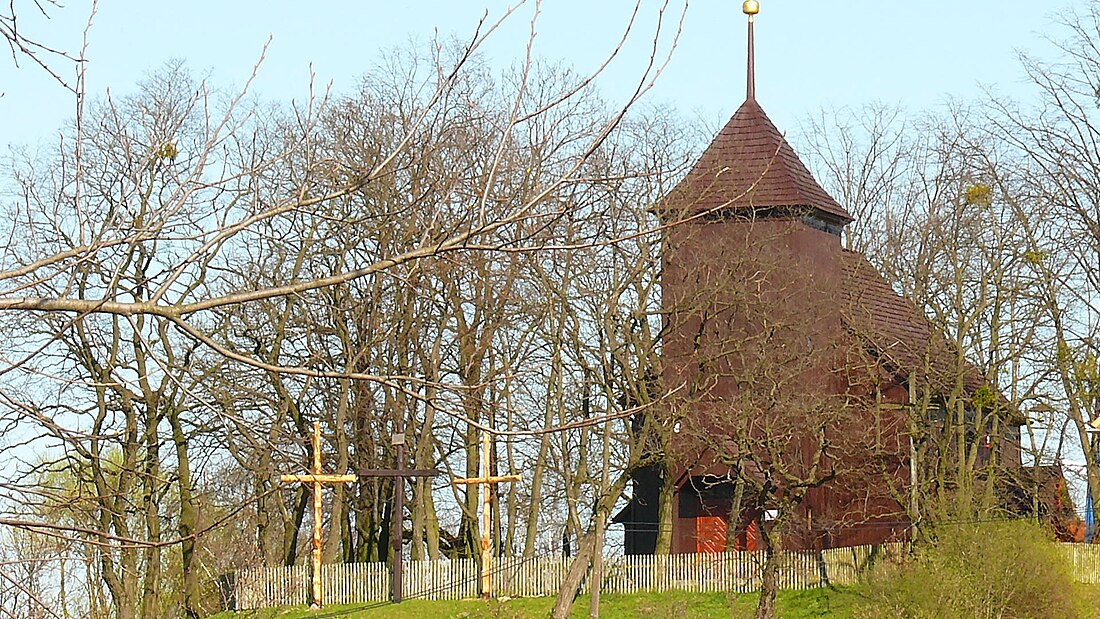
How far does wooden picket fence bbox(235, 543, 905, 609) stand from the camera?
29797 mm

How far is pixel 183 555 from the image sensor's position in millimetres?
24406

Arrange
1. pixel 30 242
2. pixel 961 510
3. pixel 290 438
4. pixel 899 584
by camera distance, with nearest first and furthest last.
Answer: pixel 30 242, pixel 290 438, pixel 899 584, pixel 961 510

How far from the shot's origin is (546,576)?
30812 millimetres

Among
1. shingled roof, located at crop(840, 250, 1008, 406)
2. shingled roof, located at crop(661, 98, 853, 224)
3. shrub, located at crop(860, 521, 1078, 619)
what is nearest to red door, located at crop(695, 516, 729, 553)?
shingled roof, located at crop(840, 250, 1008, 406)

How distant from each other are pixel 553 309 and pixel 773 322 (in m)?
4.92

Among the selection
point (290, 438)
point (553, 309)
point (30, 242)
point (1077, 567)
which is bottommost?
point (1077, 567)

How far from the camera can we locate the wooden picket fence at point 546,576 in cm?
2980

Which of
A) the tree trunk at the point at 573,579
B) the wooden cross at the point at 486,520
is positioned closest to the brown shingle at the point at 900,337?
the tree trunk at the point at 573,579

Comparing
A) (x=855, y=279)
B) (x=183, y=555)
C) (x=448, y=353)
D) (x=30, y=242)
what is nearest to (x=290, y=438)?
Answer: (x=30, y=242)

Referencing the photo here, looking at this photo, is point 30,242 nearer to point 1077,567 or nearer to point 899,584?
point 899,584

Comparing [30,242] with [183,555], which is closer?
[30,242]

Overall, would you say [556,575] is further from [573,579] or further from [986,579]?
[986,579]

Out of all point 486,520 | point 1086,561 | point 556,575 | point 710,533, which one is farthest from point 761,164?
point 1086,561

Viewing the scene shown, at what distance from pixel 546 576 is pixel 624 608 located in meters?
2.61
